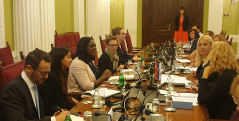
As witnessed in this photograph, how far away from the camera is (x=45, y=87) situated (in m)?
3.21

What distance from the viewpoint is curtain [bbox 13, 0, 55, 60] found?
569 centimetres

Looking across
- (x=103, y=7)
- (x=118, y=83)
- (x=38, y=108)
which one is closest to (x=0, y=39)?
(x=118, y=83)

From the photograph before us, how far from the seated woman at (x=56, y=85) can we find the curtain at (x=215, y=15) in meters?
9.45

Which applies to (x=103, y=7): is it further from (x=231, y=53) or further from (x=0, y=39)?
(x=231, y=53)

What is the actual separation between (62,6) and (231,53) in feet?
17.8

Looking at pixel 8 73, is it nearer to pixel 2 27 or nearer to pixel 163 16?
pixel 2 27

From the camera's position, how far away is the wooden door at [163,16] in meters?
12.3

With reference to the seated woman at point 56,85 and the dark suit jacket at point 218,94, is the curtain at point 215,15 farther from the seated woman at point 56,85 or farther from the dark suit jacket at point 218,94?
the seated woman at point 56,85

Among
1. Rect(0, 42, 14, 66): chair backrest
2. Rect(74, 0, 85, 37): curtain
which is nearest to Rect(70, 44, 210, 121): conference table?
Rect(0, 42, 14, 66): chair backrest

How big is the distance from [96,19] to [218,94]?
23.1 ft

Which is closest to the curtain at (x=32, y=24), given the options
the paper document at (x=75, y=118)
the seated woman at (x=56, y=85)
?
the seated woman at (x=56, y=85)

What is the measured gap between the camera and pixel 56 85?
327 centimetres

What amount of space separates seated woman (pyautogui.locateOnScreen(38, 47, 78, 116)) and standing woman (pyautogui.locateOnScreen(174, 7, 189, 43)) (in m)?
9.12

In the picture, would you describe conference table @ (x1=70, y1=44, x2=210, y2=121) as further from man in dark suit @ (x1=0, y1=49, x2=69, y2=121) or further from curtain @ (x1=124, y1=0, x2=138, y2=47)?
curtain @ (x1=124, y1=0, x2=138, y2=47)
